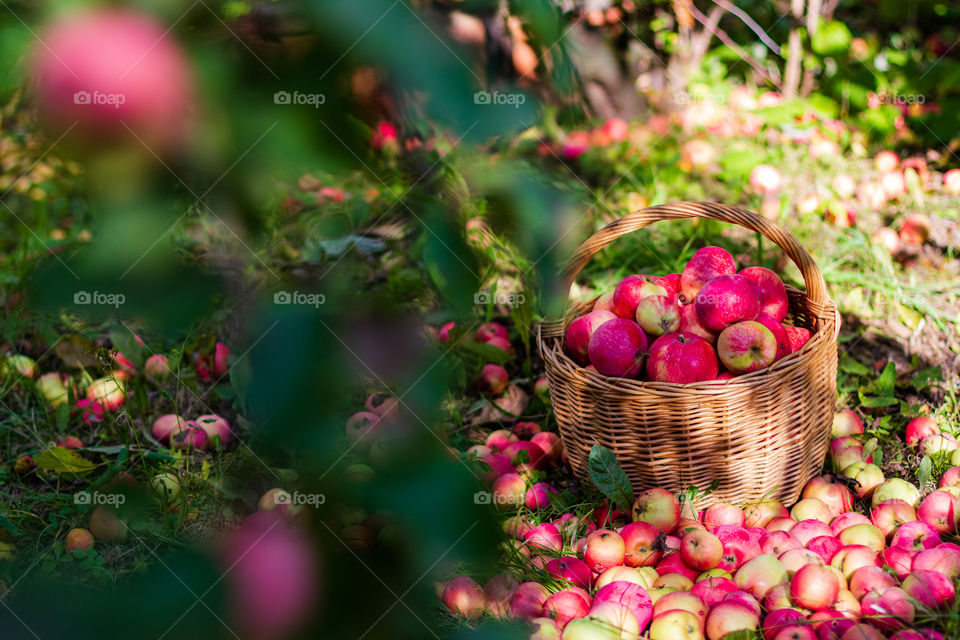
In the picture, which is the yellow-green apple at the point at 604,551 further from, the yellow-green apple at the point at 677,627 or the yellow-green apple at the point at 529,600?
the yellow-green apple at the point at 677,627

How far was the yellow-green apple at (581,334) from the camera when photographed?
2006 millimetres

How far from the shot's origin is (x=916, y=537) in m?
1.69

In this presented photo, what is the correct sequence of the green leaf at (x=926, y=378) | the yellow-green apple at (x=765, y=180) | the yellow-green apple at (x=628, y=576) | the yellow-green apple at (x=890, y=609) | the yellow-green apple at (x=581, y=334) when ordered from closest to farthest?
the yellow-green apple at (x=890, y=609), the yellow-green apple at (x=628, y=576), the yellow-green apple at (x=581, y=334), the green leaf at (x=926, y=378), the yellow-green apple at (x=765, y=180)

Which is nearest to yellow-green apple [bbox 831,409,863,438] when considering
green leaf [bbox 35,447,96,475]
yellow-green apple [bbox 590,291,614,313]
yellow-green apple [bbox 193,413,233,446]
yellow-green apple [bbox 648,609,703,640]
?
yellow-green apple [bbox 590,291,614,313]

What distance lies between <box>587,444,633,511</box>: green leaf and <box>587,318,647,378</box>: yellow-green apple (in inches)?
7.2

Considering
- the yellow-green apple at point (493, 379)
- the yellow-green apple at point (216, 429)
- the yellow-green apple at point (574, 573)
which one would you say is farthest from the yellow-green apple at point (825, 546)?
the yellow-green apple at point (216, 429)

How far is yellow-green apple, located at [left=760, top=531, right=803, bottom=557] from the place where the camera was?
1.71 meters

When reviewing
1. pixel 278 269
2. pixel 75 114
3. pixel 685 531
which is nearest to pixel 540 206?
pixel 278 269

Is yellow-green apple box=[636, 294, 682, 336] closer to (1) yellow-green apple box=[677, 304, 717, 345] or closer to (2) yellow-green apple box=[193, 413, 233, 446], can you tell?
(1) yellow-green apple box=[677, 304, 717, 345]

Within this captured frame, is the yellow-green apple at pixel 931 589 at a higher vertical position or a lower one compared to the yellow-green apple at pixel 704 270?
lower

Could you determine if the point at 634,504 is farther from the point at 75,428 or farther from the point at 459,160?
the point at 75,428

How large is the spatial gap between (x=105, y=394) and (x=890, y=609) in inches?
83.5

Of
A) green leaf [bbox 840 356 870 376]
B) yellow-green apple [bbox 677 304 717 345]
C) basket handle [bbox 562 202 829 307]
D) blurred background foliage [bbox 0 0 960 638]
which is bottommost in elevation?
green leaf [bbox 840 356 870 376]

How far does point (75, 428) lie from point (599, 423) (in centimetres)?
159
